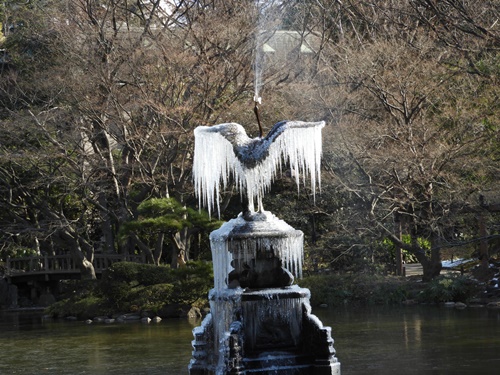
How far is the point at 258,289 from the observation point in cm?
1136

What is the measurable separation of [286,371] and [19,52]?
71.8 feet

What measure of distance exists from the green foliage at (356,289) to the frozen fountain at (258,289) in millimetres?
13580

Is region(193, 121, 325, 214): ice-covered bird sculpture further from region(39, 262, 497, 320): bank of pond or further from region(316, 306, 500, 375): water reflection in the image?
region(39, 262, 497, 320): bank of pond

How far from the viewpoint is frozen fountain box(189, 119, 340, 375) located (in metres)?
10.9

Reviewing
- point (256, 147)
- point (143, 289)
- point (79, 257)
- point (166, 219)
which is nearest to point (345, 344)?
point (256, 147)

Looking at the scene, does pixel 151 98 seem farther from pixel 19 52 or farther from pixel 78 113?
pixel 19 52

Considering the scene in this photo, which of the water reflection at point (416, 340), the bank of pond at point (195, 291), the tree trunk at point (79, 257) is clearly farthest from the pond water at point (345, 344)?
the tree trunk at point (79, 257)

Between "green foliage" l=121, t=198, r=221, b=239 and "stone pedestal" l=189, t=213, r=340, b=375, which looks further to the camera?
"green foliage" l=121, t=198, r=221, b=239

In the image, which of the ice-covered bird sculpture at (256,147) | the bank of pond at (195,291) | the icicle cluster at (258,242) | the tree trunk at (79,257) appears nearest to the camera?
the icicle cluster at (258,242)

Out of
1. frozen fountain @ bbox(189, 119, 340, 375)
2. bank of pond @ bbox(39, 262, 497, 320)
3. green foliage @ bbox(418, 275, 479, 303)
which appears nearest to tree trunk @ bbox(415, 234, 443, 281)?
bank of pond @ bbox(39, 262, 497, 320)

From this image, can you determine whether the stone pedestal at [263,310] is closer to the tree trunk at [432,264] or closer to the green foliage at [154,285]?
the green foliage at [154,285]

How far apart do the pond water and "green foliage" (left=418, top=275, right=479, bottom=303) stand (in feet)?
2.17

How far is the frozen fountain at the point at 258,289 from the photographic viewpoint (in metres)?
10.9

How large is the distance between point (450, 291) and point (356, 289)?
301cm
